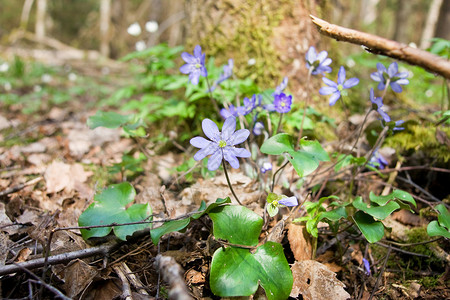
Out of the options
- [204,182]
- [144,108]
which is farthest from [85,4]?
[204,182]

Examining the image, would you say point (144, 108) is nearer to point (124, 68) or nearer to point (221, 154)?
point (221, 154)

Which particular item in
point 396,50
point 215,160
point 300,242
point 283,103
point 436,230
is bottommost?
point 300,242

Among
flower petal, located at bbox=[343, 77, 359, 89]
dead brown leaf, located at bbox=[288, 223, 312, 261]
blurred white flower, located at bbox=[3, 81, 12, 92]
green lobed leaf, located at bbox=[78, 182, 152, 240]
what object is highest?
flower petal, located at bbox=[343, 77, 359, 89]

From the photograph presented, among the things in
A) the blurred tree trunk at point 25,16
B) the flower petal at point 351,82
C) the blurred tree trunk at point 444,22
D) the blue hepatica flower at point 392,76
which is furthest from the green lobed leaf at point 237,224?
the blurred tree trunk at point 25,16

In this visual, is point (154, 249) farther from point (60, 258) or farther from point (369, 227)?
point (369, 227)

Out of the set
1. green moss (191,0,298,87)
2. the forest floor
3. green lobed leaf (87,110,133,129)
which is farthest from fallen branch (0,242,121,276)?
green moss (191,0,298,87)

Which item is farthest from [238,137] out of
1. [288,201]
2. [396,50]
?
[396,50]

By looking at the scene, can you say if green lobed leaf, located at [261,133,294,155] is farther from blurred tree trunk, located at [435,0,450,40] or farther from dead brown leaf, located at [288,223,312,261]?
blurred tree trunk, located at [435,0,450,40]
